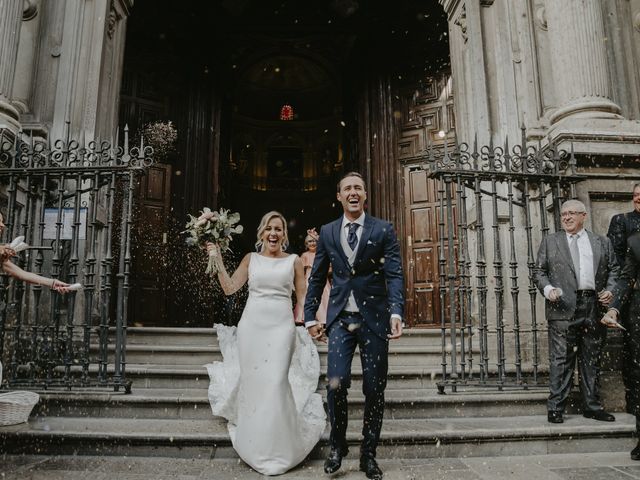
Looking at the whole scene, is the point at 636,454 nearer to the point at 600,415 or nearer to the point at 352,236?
the point at 600,415

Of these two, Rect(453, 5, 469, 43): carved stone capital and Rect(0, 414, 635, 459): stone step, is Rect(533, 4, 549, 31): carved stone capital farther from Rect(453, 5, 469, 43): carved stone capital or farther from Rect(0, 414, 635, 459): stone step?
Rect(0, 414, 635, 459): stone step

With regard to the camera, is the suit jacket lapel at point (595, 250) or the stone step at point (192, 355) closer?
the suit jacket lapel at point (595, 250)

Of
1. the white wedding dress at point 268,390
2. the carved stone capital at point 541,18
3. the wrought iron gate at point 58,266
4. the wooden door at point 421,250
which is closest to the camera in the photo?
the white wedding dress at point 268,390

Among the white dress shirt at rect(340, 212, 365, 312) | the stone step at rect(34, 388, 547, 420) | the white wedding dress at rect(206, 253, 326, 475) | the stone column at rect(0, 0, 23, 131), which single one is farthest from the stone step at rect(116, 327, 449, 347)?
the white dress shirt at rect(340, 212, 365, 312)

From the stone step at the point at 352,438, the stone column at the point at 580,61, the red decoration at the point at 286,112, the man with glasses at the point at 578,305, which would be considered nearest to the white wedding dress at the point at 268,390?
the stone step at the point at 352,438

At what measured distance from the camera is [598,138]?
20.8ft

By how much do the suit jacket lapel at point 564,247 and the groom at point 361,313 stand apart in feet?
7.13

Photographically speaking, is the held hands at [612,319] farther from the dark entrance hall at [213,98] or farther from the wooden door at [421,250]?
the wooden door at [421,250]

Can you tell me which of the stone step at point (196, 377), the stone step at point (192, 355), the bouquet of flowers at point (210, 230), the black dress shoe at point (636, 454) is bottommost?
the black dress shoe at point (636, 454)

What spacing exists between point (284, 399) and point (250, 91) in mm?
18545

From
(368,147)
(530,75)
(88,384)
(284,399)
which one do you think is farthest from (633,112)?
(88,384)

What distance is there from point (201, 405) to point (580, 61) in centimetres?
633

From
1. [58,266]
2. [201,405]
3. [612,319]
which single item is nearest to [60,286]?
[58,266]

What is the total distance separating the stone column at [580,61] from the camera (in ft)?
22.5
